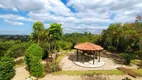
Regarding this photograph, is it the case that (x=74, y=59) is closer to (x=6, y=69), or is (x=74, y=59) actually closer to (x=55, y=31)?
(x=55, y=31)

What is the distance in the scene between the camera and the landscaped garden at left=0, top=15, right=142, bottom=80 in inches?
468

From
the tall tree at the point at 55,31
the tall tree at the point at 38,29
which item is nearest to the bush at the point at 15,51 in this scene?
the tall tree at the point at 38,29

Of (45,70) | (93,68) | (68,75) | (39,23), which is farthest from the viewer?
(39,23)

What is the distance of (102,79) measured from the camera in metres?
11.3

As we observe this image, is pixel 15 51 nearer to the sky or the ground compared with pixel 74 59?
nearer to the sky

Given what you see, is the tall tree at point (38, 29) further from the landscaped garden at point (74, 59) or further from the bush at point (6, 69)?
the bush at point (6, 69)

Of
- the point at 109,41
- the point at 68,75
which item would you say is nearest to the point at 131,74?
the point at 68,75

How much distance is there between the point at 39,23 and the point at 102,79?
14.3 m

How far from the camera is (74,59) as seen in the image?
19109 mm

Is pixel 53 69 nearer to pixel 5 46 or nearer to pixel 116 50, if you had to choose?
pixel 116 50

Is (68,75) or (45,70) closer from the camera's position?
(68,75)

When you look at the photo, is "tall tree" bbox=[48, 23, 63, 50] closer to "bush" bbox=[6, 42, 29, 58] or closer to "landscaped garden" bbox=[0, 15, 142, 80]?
"landscaped garden" bbox=[0, 15, 142, 80]

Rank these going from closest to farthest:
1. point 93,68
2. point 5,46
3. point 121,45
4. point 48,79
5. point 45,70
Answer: point 48,79 → point 45,70 → point 93,68 → point 121,45 → point 5,46

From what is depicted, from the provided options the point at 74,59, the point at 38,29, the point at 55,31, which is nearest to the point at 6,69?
the point at 55,31
